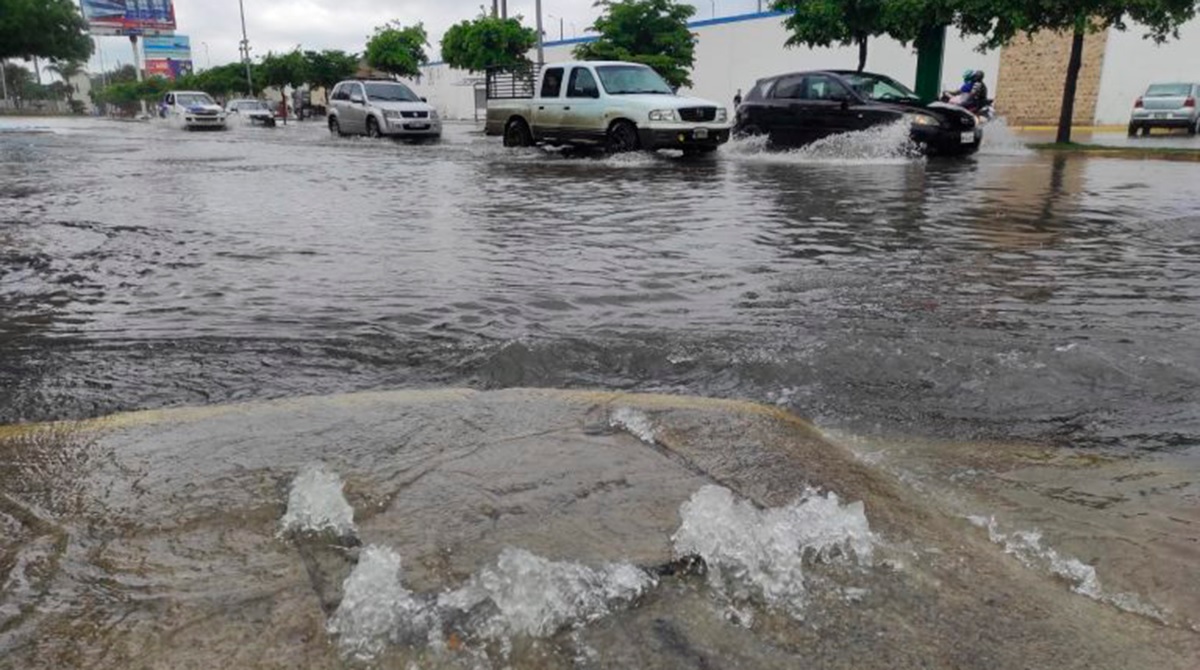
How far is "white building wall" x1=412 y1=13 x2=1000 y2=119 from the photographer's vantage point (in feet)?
105

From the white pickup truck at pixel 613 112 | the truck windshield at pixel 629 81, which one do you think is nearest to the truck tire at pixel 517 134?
the white pickup truck at pixel 613 112

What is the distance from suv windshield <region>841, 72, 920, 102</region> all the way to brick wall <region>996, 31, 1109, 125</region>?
710 inches

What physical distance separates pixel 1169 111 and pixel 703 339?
25064mm

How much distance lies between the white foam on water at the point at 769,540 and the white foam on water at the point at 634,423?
1.66 ft

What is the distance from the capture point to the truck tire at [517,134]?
17.3 metres

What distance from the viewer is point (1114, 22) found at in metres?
16.2

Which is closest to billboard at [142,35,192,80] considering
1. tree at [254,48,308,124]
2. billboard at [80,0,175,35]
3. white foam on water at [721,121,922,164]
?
billboard at [80,0,175,35]

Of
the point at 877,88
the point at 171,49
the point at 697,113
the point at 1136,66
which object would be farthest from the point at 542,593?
the point at 171,49

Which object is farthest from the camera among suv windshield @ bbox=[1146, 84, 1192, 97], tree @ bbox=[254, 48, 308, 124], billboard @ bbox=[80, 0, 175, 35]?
billboard @ bbox=[80, 0, 175, 35]

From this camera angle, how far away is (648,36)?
29.9m

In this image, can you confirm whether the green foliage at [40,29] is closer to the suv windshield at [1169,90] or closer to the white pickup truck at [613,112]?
the white pickup truck at [613,112]

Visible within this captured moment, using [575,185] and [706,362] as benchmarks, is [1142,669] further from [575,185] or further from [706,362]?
[575,185]

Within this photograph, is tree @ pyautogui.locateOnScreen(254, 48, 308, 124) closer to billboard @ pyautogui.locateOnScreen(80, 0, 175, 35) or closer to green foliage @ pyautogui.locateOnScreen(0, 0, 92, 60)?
green foliage @ pyautogui.locateOnScreen(0, 0, 92, 60)

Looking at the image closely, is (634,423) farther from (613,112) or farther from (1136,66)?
(1136,66)
